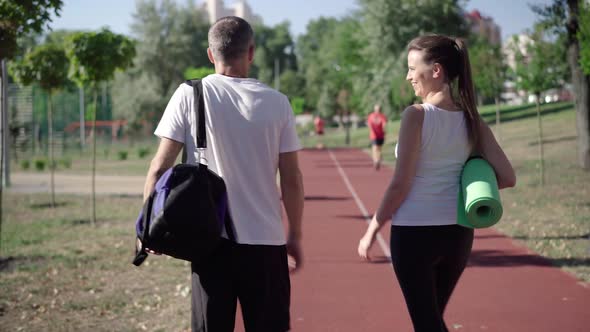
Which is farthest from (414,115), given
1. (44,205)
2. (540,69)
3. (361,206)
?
(540,69)

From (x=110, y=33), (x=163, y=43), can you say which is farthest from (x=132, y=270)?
(x=163, y=43)

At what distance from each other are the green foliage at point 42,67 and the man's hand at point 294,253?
1271 cm

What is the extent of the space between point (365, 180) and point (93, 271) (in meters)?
13.2

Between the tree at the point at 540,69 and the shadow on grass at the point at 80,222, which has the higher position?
the tree at the point at 540,69

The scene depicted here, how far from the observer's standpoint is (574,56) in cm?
1892

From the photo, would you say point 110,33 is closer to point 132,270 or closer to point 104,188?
point 132,270

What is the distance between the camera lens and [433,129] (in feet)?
10.5

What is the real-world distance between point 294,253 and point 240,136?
0.68m

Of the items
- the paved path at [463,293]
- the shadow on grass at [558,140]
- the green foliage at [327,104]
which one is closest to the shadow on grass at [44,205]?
the paved path at [463,293]

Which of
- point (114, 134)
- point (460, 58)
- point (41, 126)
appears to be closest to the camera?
point (460, 58)

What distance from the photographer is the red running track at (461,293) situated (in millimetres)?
5887

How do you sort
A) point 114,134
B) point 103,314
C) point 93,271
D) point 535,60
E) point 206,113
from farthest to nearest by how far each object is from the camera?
point 114,134 < point 535,60 < point 93,271 < point 103,314 < point 206,113

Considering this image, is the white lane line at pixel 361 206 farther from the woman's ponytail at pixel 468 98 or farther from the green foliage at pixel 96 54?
the woman's ponytail at pixel 468 98

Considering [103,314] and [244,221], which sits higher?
[244,221]
